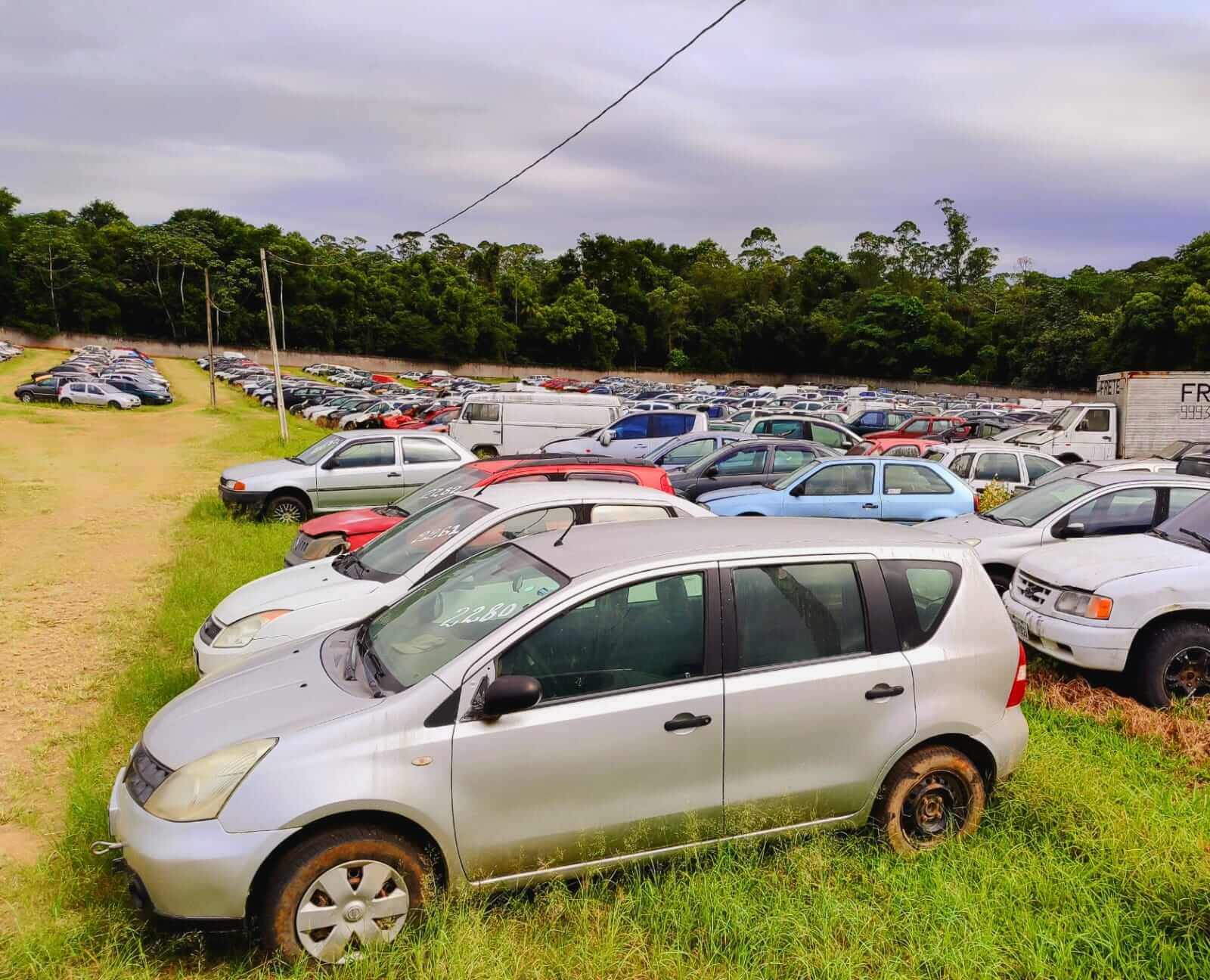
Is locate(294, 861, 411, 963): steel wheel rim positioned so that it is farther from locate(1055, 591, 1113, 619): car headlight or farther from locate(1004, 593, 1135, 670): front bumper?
locate(1055, 591, 1113, 619): car headlight

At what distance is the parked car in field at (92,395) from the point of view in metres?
38.4

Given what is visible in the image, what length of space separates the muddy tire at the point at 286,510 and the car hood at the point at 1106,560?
9.84 metres

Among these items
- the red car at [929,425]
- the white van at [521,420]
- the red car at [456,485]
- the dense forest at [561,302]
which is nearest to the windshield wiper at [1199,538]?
the red car at [456,485]

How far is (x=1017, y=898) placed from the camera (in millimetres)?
3662

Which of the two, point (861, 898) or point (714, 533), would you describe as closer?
point (861, 898)

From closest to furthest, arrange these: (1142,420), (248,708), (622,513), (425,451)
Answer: (248,708) → (622,513) → (425,451) → (1142,420)

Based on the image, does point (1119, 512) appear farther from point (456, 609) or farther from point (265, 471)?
point (265, 471)

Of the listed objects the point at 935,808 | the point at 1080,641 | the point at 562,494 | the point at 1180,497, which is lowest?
the point at 935,808

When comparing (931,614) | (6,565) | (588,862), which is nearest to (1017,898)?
(931,614)

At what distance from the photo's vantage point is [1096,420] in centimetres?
2138

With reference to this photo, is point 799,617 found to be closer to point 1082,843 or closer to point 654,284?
point 1082,843

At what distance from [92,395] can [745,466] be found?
118 feet

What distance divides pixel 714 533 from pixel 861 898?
1.76 meters

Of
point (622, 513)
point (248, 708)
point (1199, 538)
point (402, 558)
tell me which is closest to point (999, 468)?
point (1199, 538)
